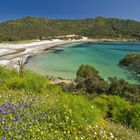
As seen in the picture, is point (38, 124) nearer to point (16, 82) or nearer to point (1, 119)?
point (1, 119)

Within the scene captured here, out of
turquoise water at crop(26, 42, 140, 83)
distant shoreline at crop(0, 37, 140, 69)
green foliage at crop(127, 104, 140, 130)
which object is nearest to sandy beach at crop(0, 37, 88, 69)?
distant shoreline at crop(0, 37, 140, 69)

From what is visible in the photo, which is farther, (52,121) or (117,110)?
(117,110)

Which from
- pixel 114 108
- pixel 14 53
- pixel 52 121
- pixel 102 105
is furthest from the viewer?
pixel 14 53

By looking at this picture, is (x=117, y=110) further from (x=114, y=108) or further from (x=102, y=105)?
(x=102, y=105)

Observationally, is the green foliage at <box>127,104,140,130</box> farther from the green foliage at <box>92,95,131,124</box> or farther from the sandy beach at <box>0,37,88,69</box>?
the sandy beach at <box>0,37,88,69</box>

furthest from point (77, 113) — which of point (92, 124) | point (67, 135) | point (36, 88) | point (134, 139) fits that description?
point (36, 88)

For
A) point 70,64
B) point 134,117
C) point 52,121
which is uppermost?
point 52,121

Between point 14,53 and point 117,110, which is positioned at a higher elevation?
point 117,110

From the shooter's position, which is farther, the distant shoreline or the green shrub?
the distant shoreline

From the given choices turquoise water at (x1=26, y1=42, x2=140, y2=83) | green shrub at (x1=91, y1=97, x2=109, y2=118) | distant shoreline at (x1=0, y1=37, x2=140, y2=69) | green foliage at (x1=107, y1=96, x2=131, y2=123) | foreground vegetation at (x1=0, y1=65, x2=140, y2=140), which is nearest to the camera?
foreground vegetation at (x1=0, y1=65, x2=140, y2=140)

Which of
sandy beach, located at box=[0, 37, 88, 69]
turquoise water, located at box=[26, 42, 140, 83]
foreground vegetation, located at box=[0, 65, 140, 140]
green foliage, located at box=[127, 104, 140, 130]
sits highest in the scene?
A: foreground vegetation, located at box=[0, 65, 140, 140]

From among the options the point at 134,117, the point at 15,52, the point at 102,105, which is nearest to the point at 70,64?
the point at 15,52

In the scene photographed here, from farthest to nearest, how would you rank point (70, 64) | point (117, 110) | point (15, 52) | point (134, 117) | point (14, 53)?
1. point (15, 52)
2. point (14, 53)
3. point (70, 64)
4. point (117, 110)
5. point (134, 117)

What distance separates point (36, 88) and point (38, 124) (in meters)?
6.12
